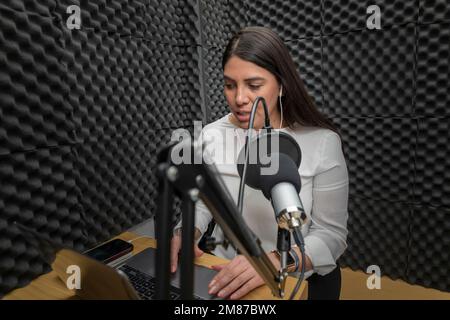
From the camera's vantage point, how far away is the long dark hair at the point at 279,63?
95 cm

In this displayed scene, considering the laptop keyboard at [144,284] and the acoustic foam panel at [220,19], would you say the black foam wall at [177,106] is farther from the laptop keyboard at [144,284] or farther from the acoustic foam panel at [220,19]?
the laptop keyboard at [144,284]

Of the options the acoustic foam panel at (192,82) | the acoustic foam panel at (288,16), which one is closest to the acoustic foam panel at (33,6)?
the acoustic foam panel at (192,82)

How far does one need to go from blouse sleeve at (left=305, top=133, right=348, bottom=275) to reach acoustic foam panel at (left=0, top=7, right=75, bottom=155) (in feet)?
2.82

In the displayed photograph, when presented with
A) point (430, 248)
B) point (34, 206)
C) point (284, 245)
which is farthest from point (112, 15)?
point (430, 248)

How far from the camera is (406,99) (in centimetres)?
152

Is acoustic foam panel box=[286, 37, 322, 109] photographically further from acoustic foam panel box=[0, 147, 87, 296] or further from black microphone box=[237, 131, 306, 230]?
acoustic foam panel box=[0, 147, 87, 296]

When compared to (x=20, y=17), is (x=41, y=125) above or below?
below

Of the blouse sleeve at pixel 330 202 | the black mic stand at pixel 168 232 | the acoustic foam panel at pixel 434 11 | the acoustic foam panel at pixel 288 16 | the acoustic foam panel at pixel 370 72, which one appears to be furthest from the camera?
the acoustic foam panel at pixel 288 16

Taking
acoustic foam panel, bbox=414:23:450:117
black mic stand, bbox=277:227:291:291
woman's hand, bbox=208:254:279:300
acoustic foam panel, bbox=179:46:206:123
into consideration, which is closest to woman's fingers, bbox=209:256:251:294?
woman's hand, bbox=208:254:279:300

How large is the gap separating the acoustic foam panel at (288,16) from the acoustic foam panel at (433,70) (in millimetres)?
565

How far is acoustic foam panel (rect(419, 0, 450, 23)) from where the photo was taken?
4.54 ft
